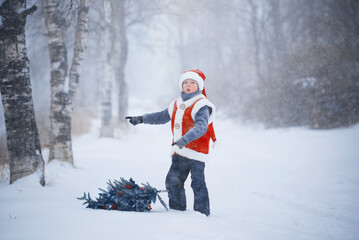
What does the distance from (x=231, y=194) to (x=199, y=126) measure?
2163 mm

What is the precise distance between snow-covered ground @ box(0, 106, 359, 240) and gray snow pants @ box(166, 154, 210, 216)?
16 cm

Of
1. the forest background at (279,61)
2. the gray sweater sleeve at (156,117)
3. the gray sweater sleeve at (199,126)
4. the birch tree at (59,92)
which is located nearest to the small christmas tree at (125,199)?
the gray sweater sleeve at (199,126)

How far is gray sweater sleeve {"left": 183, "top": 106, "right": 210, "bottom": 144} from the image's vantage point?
8.30 ft

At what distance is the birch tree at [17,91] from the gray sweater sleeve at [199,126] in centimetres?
249

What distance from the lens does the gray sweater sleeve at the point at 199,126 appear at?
2529 millimetres

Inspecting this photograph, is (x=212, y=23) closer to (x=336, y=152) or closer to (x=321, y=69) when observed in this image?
(x=321, y=69)

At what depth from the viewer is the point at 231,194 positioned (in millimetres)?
4227

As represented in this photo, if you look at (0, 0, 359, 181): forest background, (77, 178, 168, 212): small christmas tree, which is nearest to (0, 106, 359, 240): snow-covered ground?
(77, 178, 168, 212): small christmas tree

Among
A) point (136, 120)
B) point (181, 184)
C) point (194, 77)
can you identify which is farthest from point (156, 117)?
point (181, 184)

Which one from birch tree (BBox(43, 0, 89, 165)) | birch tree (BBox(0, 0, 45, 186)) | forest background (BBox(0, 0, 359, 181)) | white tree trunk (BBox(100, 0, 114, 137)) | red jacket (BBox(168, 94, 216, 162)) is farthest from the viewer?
white tree trunk (BBox(100, 0, 114, 137))

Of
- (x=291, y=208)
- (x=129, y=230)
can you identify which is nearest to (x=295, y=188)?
(x=291, y=208)

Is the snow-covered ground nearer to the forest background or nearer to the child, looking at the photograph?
the child

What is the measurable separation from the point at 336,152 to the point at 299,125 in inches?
92.2

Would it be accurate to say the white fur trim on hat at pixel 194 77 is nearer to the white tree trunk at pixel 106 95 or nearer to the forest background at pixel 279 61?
the forest background at pixel 279 61
